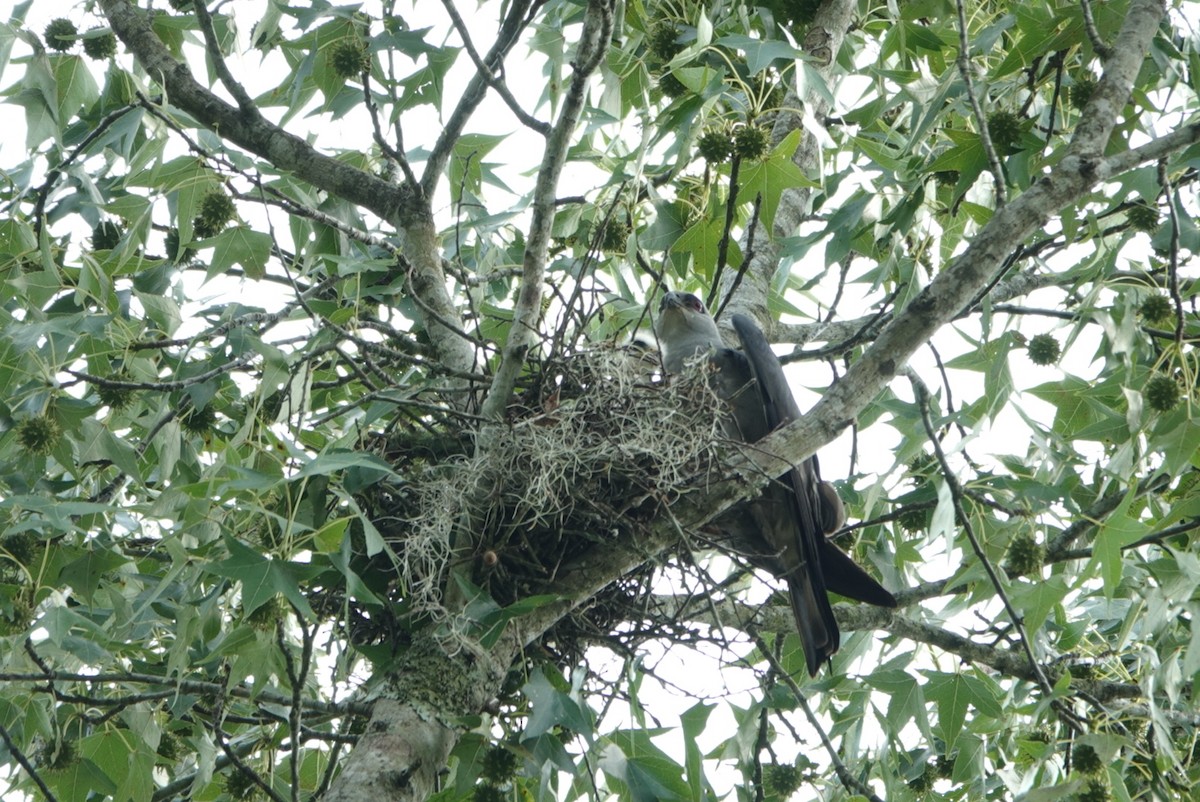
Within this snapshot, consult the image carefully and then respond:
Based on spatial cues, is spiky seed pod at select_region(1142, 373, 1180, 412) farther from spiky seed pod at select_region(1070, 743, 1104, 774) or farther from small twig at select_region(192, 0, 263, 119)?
small twig at select_region(192, 0, 263, 119)

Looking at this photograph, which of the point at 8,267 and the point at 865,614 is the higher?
the point at 8,267

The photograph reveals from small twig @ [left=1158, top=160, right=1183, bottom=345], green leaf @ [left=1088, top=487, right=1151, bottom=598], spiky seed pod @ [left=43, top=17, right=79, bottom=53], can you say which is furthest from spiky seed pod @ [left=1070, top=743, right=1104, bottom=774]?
spiky seed pod @ [left=43, top=17, right=79, bottom=53]

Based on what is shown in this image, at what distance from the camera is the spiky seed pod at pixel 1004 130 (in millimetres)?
3984

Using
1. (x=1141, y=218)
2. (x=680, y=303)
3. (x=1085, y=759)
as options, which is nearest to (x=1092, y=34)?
(x=1141, y=218)

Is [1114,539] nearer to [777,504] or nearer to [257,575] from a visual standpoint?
[777,504]

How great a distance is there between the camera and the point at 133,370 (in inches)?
146

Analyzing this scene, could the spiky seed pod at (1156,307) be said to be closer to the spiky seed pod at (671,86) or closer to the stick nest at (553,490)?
the stick nest at (553,490)

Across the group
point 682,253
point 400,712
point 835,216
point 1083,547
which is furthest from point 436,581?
point 1083,547

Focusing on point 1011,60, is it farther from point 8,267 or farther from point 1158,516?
point 8,267

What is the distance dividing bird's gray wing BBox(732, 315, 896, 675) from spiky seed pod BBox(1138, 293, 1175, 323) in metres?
1.31

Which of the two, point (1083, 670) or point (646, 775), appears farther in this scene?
point (1083, 670)

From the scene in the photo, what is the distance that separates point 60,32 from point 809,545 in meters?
3.47

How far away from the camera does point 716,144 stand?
3932 mm

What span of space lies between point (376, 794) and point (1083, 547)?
262cm
